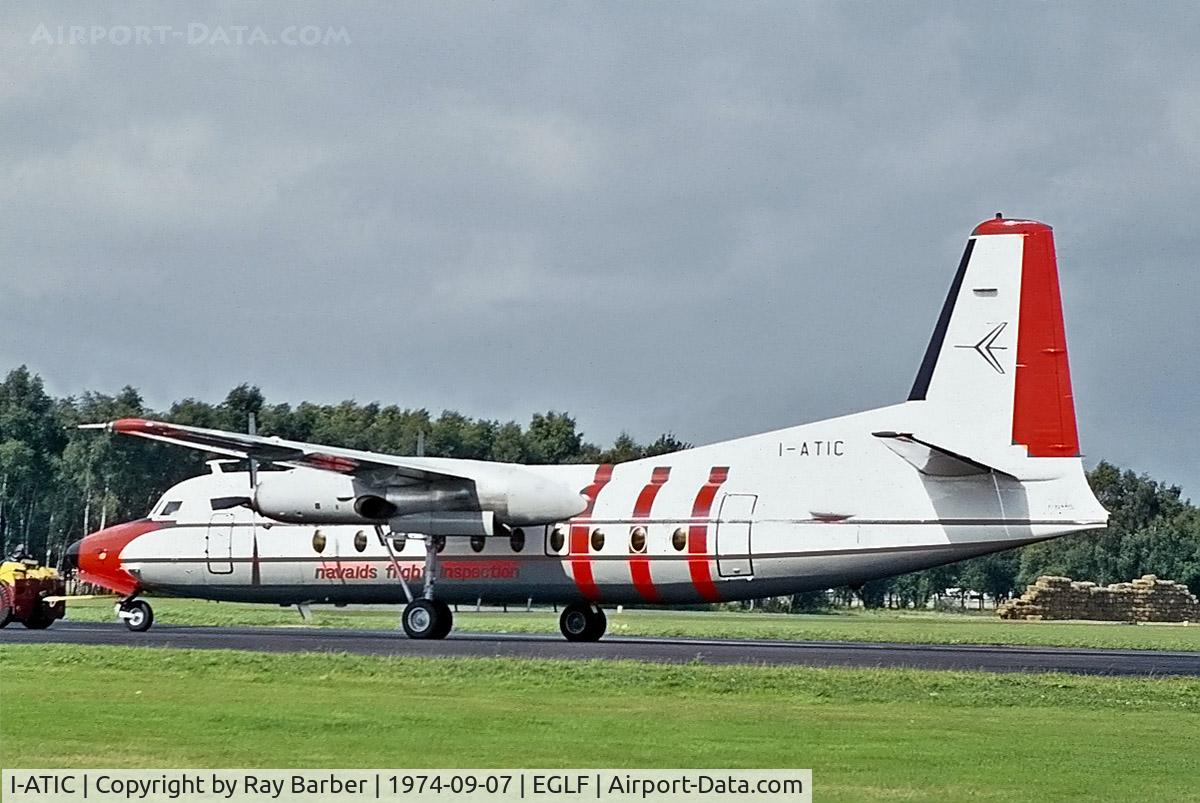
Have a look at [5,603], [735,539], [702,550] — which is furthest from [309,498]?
[5,603]

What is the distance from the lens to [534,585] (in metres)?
30.8

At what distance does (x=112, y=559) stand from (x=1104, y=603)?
37755 millimetres

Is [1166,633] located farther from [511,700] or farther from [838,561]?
[511,700]

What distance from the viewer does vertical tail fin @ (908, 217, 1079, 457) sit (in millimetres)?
27734

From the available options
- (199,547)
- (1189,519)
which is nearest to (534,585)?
(199,547)

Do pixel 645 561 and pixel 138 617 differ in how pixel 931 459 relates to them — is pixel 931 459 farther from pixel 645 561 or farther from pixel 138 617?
pixel 138 617

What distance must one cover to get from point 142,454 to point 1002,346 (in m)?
36.7

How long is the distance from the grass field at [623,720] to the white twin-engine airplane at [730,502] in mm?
5257

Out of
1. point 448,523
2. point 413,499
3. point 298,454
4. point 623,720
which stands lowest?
point 623,720

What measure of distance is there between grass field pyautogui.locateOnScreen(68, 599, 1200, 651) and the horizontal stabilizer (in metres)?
7.99

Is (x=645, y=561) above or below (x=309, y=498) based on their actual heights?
below

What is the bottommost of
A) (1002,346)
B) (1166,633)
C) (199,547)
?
(1166,633)
